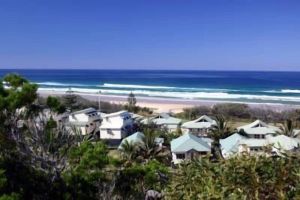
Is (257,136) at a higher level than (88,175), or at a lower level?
lower

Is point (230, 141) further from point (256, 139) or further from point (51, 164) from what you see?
point (51, 164)

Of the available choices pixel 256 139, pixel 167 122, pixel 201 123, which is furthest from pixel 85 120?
pixel 256 139

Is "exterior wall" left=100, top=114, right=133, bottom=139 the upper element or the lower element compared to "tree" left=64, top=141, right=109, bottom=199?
lower

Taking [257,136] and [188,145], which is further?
[257,136]

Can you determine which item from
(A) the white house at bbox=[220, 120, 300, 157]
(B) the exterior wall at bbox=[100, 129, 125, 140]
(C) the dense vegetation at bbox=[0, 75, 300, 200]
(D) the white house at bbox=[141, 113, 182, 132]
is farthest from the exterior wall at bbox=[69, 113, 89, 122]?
(C) the dense vegetation at bbox=[0, 75, 300, 200]

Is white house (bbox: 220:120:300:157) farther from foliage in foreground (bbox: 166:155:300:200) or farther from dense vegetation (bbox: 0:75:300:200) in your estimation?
foliage in foreground (bbox: 166:155:300:200)

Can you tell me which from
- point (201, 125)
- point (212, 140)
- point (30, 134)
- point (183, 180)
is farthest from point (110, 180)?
point (201, 125)

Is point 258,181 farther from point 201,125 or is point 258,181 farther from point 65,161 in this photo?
point 201,125
